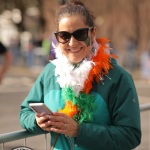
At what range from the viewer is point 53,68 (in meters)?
2.38

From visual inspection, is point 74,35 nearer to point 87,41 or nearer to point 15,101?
point 87,41

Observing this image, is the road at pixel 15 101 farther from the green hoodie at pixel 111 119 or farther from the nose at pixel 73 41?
the nose at pixel 73 41

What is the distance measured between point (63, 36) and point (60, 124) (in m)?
0.45

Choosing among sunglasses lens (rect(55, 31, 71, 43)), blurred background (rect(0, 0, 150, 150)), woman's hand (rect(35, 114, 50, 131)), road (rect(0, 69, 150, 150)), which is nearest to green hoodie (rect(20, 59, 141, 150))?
woman's hand (rect(35, 114, 50, 131))

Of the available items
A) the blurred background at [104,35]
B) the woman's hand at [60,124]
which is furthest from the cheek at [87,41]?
the blurred background at [104,35]

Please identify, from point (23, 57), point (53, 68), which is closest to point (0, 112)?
point (53, 68)

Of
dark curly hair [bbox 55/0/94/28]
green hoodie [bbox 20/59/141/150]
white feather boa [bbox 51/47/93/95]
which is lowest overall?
green hoodie [bbox 20/59/141/150]

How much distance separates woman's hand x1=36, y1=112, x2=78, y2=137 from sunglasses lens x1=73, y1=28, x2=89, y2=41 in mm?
407

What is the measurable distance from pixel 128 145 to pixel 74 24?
0.67 m

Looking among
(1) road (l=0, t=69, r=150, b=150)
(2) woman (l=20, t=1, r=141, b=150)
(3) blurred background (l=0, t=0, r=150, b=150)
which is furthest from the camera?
(3) blurred background (l=0, t=0, r=150, b=150)

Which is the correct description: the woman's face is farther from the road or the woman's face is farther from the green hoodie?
the road

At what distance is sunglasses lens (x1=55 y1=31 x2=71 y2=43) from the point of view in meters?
2.20

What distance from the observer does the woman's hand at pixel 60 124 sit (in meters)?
2.06

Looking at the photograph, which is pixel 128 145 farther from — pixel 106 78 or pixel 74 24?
pixel 74 24
